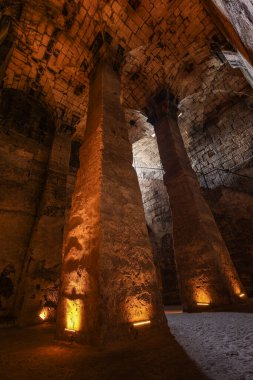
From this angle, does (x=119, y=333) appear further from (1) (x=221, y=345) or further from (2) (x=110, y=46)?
(2) (x=110, y=46)

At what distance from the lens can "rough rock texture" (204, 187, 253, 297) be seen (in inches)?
241

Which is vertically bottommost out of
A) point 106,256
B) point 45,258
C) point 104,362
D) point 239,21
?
point 104,362

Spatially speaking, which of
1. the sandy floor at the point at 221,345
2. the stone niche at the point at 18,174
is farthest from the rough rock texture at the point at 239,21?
the stone niche at the point at 18,174

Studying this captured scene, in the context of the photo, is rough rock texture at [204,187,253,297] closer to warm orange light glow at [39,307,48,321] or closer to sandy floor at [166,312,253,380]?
sandy floor at [166,312,253,380]

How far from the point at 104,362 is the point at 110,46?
6453mm

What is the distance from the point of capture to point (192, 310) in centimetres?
414

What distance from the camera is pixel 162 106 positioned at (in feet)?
22.5

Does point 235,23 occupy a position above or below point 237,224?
above

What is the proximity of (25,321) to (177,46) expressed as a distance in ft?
27.4

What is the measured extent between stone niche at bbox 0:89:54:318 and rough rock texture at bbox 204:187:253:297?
598 cm

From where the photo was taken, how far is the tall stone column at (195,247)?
3.98m

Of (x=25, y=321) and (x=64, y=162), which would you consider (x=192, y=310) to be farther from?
(x=64, y=162)

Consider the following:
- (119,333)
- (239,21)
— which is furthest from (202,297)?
(239,21)

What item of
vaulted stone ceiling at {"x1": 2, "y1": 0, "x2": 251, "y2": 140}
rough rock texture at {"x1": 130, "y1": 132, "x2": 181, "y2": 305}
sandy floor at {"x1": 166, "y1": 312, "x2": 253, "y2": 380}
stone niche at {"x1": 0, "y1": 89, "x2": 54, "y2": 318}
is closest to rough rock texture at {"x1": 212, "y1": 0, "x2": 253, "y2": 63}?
vaulted stone ceiling at {"x1": 2, "y1": 0, "x2": 251, "y2": 140}
